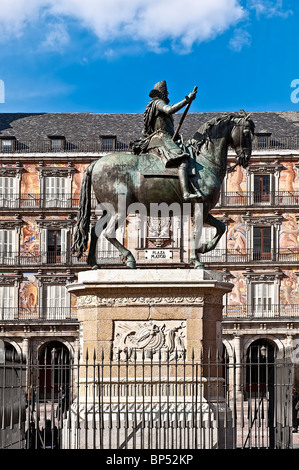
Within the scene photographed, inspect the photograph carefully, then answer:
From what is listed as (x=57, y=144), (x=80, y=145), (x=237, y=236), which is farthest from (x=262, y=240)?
(x=57, y=144)

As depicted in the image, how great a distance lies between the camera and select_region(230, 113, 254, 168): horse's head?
12.2 m

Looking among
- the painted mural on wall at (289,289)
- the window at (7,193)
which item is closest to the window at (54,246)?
the window at (7,193)

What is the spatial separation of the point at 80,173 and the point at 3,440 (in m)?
38.4

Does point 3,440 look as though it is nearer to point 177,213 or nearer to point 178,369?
point 178,369

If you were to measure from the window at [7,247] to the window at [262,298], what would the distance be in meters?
13.3

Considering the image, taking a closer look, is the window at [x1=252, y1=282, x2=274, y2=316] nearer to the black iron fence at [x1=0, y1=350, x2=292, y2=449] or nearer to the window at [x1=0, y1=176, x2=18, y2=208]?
the window at [x1=0, y1=176, x2=18, y2=208]

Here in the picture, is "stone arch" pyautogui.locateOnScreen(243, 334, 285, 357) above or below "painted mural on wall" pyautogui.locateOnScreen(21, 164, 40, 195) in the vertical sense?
below

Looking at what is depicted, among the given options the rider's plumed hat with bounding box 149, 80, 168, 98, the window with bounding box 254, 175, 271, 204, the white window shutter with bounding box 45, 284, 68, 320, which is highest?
the window with bounding box 254, 175, 271, 204

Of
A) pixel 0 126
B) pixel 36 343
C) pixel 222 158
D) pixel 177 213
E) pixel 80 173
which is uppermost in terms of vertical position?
pixel 0 126

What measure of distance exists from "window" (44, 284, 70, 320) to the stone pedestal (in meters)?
35.5

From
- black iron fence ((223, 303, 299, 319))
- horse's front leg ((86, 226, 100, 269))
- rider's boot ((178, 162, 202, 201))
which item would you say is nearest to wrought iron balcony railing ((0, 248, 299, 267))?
black iron fence ((223, 303, 299, 319))

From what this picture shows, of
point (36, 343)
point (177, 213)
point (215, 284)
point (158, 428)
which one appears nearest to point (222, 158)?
point (177, 213)

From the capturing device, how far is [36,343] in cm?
4619

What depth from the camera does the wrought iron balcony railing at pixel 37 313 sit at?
46.3m
